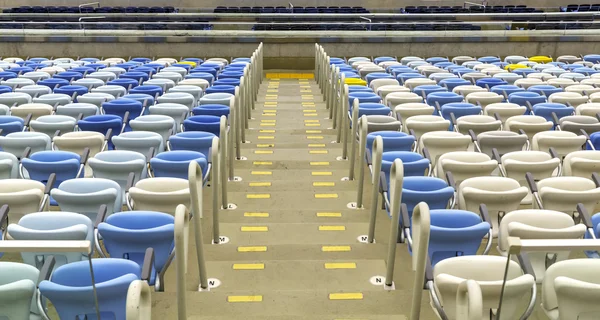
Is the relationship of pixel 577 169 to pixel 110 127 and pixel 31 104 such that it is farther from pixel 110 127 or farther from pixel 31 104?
pixel 31 104

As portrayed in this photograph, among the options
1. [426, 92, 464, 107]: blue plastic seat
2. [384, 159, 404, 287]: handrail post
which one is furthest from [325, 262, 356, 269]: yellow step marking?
[426, 92, 464, 107]: blue plastic seat

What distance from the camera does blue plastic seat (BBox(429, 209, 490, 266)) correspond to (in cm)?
393

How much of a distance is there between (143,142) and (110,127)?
1.15m

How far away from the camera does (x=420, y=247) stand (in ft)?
12.1

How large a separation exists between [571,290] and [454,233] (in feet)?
3.16

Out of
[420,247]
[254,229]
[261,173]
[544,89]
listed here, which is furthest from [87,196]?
[544,89]

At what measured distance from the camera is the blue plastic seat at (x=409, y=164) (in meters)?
5.65

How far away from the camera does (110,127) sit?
7.30 m

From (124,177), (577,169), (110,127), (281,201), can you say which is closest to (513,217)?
(577,169)

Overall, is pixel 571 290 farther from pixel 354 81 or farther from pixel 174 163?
Answer: pixel 354 81

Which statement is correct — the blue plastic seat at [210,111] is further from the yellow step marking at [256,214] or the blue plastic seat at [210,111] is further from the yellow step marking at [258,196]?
the yellow step marking at [256,214]

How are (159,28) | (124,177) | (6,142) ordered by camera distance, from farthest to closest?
(159,28) → (6,142) → (124,177)

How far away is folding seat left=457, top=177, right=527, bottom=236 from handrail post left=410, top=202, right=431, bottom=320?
837mm

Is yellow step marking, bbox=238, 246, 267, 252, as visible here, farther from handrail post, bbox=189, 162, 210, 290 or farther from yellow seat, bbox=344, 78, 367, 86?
yellow seat, bbox=344, 78, 367, 86
